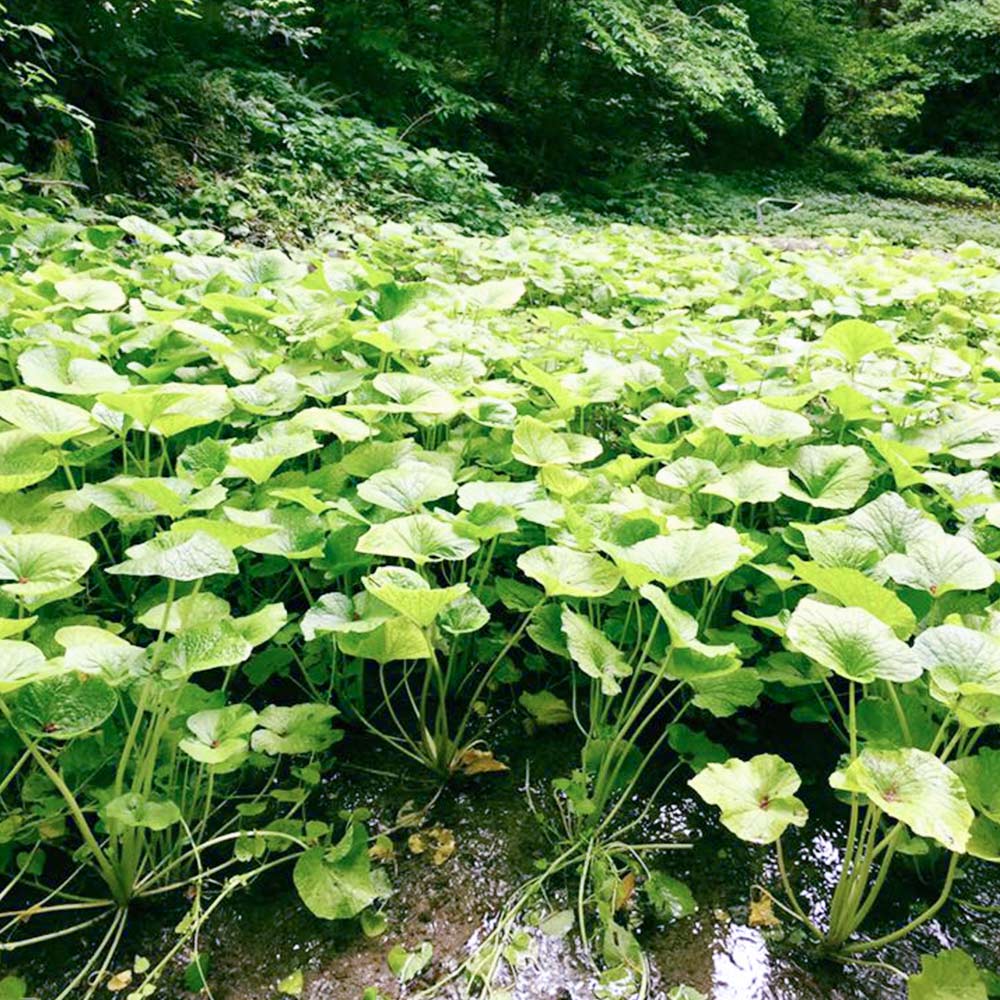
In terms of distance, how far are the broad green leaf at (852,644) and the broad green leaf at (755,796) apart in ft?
0.39

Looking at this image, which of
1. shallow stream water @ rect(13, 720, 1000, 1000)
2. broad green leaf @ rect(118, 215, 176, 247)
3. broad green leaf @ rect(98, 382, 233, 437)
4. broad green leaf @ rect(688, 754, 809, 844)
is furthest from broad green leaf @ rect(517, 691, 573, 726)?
broad green leaf @ rect(118, 215, 176, 247)

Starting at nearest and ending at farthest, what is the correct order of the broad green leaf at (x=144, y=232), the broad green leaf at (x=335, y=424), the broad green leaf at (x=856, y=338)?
the broad green leaf at (x=335, y=424), the broad green leaf at (x=856, y=338), the broad green leaf at (x=144, y=232)

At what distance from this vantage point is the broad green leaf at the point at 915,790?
63 centimetres

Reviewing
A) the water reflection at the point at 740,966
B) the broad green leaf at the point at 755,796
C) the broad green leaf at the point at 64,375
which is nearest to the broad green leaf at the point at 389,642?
the broad green leaf at the point at 755,796

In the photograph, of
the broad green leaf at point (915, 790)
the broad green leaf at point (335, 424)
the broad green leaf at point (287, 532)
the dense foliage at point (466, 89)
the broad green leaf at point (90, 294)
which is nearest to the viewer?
the broad green leaf at point (915, 790)

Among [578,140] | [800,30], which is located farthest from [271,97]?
[800,30]

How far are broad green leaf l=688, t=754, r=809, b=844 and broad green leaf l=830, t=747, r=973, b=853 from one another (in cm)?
6

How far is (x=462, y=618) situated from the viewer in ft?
3.04

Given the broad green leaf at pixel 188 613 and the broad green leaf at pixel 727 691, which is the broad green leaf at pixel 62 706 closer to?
the broad green leaf at pixel 188 613

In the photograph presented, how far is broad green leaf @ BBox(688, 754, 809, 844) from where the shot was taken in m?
0.71

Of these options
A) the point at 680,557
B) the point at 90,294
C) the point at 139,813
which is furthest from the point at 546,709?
the point at 90,294

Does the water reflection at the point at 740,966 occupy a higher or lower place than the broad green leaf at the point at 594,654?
lower

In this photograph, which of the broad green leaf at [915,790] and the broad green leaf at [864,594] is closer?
the broad green leaf at [915,790]

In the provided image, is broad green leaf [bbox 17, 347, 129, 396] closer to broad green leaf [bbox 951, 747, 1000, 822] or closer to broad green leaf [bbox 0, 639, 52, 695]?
broad green leaf [bbox 0, 639, 52, 695]
